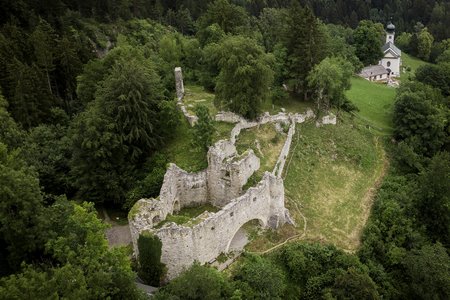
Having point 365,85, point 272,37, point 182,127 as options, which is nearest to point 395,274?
point 182,127

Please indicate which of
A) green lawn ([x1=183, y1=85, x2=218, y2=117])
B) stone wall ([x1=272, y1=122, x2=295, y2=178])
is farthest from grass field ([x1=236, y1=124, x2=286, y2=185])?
green lawn ([x1=183, y1=85, x2=218, y2=117])

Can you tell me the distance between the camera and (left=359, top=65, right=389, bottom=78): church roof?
243 feet

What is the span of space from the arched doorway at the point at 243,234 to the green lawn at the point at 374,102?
23511 millimetres

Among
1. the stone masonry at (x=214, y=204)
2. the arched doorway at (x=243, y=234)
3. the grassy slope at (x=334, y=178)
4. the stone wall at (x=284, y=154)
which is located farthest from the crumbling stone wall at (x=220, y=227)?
the stone wall at (x=284, y=154)

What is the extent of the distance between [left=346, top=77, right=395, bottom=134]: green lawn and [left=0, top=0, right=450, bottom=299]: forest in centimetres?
275

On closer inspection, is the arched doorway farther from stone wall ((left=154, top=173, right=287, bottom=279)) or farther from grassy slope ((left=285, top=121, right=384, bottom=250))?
grassy slope ((left=285, top=121, right=384, bottom=250))

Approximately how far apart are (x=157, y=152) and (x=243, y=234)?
11.1 m

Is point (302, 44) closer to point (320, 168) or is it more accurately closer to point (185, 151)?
point (320, 168)

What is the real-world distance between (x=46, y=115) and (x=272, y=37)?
95.8 feet

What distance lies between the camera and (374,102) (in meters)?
59.1

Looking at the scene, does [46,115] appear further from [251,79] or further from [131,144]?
[251,79]

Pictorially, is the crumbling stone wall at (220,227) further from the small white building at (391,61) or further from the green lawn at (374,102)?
the small white building at (391,61)

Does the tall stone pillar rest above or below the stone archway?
above

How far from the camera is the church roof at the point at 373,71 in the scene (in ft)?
243
